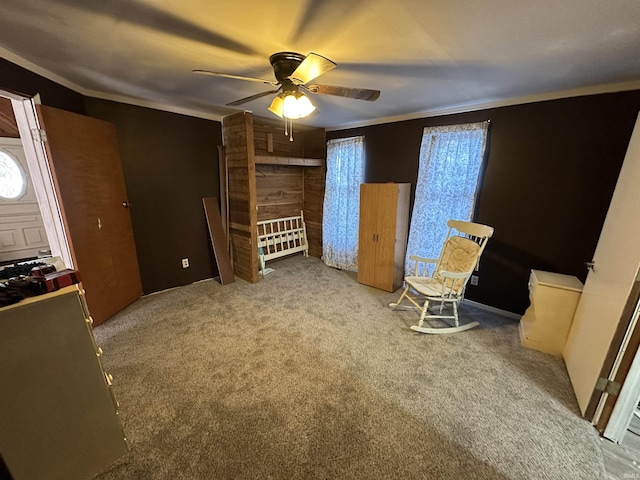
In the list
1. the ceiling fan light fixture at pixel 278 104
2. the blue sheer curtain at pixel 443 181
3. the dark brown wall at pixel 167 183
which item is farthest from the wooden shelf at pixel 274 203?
the ceiling fan light fixture at pixel 278 104

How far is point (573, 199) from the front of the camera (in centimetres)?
231

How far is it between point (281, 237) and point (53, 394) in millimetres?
3374

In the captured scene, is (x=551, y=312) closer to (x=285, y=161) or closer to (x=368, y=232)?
(x=368, y=232)

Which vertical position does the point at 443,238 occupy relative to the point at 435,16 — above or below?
below

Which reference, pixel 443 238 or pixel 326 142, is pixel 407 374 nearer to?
pixel 443 238

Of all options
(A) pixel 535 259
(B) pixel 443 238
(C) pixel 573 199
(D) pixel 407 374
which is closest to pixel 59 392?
(D) pixel 407 374

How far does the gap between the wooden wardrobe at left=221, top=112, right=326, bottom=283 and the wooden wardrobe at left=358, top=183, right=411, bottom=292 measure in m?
1.25

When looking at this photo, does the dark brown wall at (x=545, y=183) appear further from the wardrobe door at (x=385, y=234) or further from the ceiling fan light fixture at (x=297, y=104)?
the ceiling fan light fixture at (x=297, y=104)

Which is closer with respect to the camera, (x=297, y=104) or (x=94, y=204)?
(x=297, y=104)

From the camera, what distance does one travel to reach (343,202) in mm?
4004

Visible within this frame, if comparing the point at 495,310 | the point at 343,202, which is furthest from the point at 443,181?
the point at 495,310

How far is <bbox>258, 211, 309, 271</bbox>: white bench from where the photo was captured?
4.09 metres

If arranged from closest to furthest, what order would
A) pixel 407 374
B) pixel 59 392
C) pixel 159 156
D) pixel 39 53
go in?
pixel 59 392 → pixel 39 53 → pixel 407 374 → pixel 159 156

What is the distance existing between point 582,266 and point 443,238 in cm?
123
